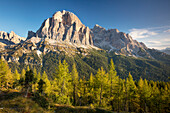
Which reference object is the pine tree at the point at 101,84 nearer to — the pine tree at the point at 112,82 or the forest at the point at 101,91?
the forest at the point at 101,91

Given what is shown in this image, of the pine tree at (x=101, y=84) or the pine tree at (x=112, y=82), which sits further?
the pine tree at (x=112, y=82)

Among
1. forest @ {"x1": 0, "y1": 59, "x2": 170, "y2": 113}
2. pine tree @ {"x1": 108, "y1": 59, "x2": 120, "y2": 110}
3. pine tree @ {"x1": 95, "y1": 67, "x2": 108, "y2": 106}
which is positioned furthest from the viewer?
pine tree @ {"x1": 108, "y1": 59, "x2": 120, "y2": 110}

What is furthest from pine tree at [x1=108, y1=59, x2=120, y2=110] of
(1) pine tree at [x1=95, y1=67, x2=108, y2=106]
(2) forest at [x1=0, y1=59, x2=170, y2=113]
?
(1) pine tree at [x1=95, y1=67, x2=108, y2=106]

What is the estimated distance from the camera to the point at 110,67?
28.6m

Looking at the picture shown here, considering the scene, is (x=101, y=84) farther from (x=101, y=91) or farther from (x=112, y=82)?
(x=112, y=82)

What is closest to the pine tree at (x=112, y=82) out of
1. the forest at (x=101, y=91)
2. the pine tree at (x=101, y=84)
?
the forest at (x=101, y=91)

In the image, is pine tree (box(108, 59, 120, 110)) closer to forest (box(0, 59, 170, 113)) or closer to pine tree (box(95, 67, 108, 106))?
forest (box(0, 59, 170, 113))

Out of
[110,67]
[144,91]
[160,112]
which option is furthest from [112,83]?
[160,112]

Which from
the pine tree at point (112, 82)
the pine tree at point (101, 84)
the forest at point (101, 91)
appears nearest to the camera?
the forest at point (101, 91)

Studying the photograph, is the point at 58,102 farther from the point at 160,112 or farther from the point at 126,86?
the point at 160,112

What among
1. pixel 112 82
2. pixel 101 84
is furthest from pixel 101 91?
pixel 112 82

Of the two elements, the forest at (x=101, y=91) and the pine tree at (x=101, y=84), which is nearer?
the forest at (x=101, y=91)

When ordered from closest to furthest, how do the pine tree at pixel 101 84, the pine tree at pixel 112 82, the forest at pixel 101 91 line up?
the forest at pixel 101 91, the pine tree at pixel 101 84, the pine tree at pixel 112 82

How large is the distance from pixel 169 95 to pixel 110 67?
23817 mm
